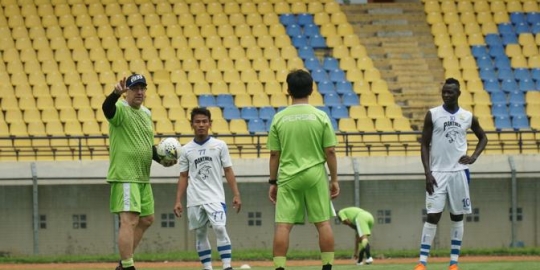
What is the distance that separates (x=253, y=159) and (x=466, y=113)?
928cm

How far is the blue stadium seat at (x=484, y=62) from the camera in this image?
93.4ft

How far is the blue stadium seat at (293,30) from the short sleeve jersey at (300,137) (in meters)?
18.3

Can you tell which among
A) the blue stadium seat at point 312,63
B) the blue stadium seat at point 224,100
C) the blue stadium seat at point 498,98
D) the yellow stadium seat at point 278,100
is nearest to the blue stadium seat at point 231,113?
the blue stadium seat at point 224,100

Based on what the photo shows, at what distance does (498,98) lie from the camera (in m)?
27.1

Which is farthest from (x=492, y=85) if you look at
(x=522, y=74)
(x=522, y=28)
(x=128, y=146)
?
(x=128, y=146)

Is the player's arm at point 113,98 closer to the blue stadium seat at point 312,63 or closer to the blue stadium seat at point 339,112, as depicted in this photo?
the blue stadium seat at point 339,112

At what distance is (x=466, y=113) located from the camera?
518 inches

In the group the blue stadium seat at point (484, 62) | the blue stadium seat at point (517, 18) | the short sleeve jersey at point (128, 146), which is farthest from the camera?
the blue stadium seat at point (517, 18)

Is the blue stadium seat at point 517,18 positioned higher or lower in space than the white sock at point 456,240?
higher

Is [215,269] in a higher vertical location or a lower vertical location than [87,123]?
lower

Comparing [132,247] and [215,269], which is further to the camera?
[215,269]

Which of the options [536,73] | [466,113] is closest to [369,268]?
[466,113]

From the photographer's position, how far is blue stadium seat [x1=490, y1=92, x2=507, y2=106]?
26938 mm

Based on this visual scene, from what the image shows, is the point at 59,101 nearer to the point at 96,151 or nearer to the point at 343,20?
the point at 96,151
